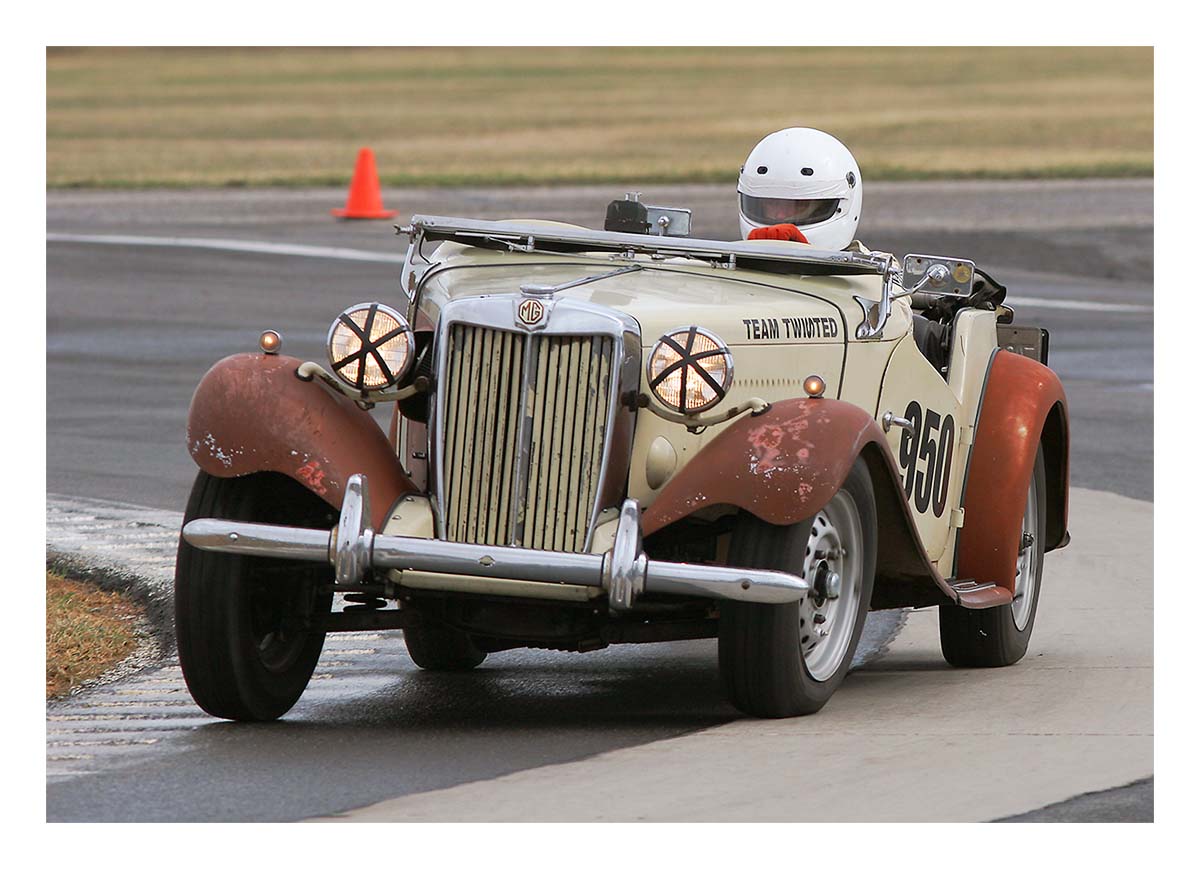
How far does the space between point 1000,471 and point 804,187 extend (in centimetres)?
134

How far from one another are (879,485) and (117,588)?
3663 millimetres

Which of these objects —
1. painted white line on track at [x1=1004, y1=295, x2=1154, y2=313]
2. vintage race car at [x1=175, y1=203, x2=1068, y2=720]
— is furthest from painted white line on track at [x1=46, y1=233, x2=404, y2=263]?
vintage race car at [x1=175, y1=203, x2=1068, y2=720]

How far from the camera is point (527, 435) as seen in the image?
692 cm

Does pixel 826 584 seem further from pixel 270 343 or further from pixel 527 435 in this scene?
pixel 270 343

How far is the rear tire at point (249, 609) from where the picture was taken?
6977 mm

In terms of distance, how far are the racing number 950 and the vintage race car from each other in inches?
5.8

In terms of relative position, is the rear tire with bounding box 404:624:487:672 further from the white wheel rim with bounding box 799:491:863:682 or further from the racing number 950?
the racing number 950

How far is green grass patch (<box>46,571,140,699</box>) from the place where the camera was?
8047mm

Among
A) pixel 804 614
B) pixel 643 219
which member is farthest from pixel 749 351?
pixel 643 219

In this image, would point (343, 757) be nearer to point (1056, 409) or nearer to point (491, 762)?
point (491, 762)

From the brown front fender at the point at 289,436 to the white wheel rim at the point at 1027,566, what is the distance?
2.81m

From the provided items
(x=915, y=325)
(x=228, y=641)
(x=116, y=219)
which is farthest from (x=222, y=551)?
(x=116, y=219)

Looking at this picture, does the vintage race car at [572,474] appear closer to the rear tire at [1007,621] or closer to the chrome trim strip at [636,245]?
the chrome trim strip at [636,245]

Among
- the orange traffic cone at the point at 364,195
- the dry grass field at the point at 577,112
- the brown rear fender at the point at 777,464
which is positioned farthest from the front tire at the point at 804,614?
the dry grass field at the point at 577,112
